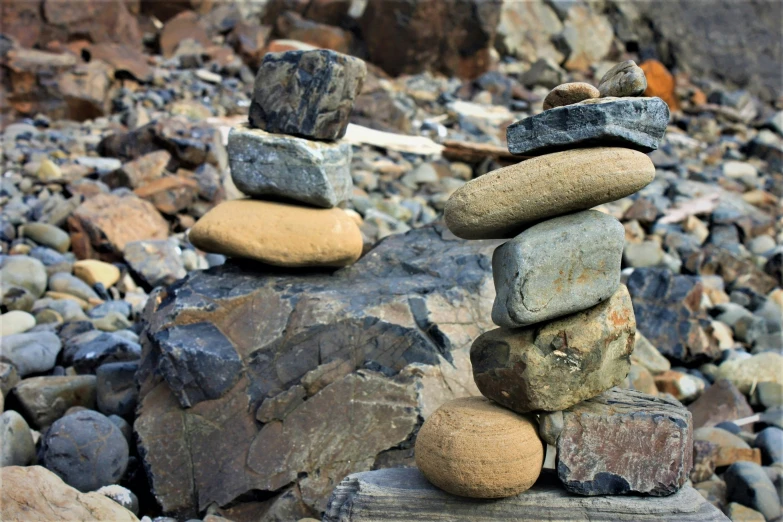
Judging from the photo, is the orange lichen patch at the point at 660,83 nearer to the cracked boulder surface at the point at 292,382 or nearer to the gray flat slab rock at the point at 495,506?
the cracked boulder surface at the point at 292,382

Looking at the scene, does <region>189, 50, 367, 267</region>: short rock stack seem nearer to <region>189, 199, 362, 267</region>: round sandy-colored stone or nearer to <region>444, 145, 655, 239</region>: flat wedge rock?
<region>189, 199, 362, 267</region>: round sandy-colored stone

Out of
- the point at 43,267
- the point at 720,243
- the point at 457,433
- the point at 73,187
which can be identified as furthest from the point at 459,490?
A: the point at 720,243

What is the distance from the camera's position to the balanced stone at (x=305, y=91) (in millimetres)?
4988

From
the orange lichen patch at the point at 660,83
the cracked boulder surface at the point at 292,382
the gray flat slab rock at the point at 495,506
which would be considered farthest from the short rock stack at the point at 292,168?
the orange lichen patch at the point at 660,83

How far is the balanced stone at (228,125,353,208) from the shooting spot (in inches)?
196

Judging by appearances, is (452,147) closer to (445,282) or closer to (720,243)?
(720,243)

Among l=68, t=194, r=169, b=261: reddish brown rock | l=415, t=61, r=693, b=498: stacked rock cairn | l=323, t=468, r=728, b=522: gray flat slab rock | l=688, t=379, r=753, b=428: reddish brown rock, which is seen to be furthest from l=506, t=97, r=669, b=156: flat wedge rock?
l=68, t=194, r=169, b=261: reddish brown rock

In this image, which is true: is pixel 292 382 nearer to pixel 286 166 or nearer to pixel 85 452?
pixel 85 452

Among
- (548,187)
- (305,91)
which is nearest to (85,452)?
(305,91)

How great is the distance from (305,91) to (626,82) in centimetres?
238

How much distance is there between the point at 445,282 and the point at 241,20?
14.4 meters

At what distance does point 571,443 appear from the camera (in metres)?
3.26

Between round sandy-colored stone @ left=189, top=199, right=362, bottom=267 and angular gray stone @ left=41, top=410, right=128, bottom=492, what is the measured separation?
1352mm

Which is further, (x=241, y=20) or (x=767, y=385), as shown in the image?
(x=241, y=20)
